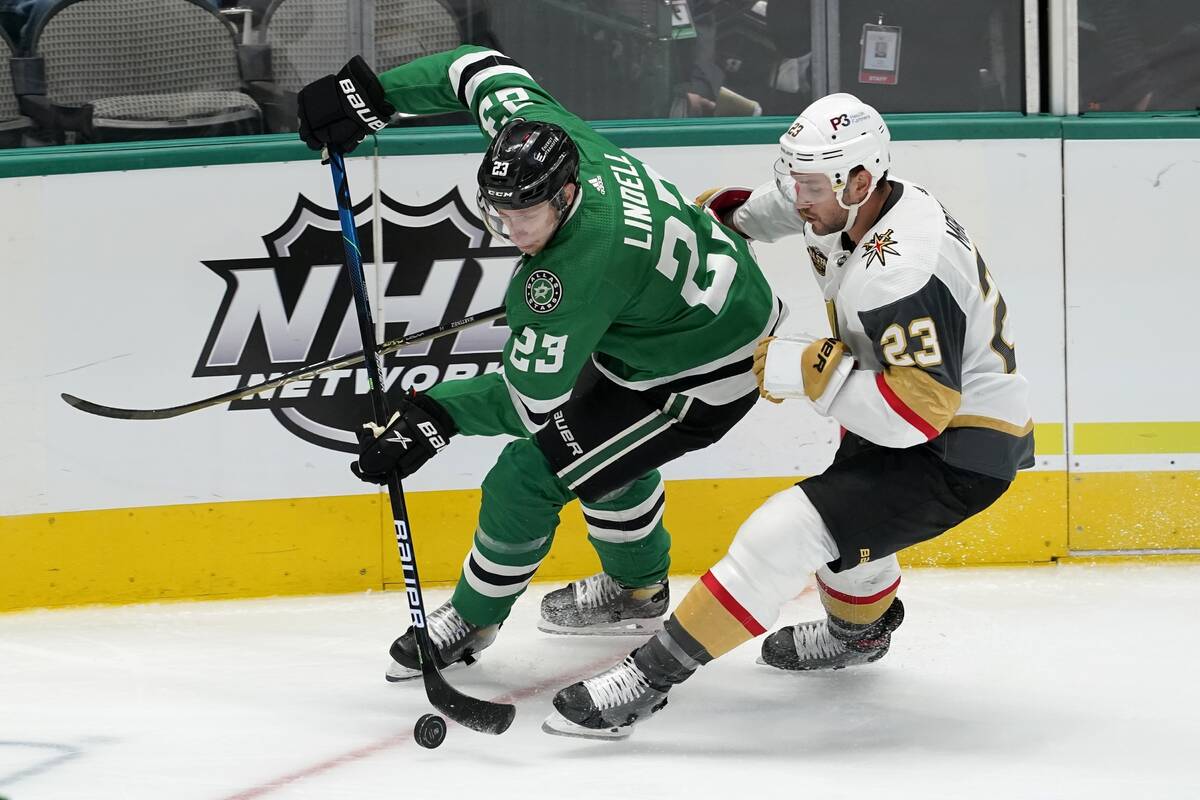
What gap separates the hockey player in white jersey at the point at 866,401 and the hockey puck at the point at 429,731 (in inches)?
7.7

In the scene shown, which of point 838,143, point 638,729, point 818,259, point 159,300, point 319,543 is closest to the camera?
point 838,143

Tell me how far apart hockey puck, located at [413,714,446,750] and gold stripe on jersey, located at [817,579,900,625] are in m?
0.85

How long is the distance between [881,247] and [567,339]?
55 cm

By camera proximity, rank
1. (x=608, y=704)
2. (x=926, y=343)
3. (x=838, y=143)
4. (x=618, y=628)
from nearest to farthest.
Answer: (x=926, y=343) → (x=838, y=143) → (x=608, y=704) → (x=618, y=628)

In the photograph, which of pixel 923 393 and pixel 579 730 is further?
pixel 579 730

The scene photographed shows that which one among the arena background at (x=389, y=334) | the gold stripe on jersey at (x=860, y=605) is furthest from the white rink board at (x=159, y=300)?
the gold stripe on jersey at (x=860, y=605)

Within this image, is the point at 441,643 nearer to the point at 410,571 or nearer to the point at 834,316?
the point at 410,571

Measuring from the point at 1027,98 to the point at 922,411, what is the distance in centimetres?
161

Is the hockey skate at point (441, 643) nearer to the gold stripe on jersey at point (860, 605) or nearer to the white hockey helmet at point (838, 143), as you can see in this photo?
the gold stripe on jersey at point (860, 605)

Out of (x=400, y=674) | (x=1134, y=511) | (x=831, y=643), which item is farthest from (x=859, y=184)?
(x=1134, y=511)

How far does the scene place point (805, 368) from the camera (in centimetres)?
225

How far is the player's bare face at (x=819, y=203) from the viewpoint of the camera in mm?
2295

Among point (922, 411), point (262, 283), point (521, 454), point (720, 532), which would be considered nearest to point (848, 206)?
point (922, 411)

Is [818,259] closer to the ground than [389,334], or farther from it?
farther from it
